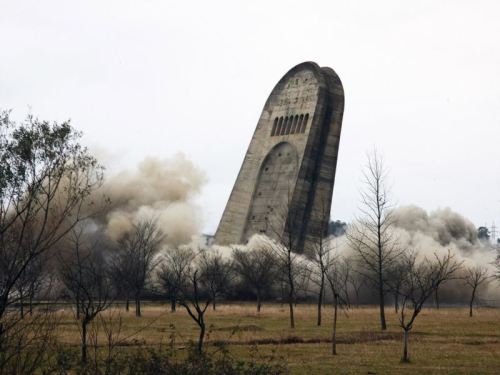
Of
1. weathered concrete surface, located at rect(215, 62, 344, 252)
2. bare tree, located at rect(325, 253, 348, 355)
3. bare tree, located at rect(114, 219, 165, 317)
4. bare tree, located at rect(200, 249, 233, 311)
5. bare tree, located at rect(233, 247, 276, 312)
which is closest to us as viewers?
bare tree, located at rect(325, 253, 348, 355)

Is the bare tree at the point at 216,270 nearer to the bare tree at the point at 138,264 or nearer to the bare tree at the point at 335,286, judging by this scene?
the bare tree at the point at 138,264

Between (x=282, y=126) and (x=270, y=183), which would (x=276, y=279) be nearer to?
(x=270, y=183)

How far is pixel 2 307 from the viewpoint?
12648mm

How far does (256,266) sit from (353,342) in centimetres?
3836

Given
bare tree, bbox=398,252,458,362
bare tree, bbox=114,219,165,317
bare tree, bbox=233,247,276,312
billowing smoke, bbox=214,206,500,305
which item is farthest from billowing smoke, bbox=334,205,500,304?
bare tree, bbox=114,219,165,317

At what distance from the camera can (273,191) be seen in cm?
7581

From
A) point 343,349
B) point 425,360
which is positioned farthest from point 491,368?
point 343,349

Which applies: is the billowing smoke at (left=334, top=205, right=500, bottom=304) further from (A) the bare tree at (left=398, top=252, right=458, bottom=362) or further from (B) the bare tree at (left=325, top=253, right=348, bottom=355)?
(B) the bare tree at (left=325, top=253, right=348, bottom=355)

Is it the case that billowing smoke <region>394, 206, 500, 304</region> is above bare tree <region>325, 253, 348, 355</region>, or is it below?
above

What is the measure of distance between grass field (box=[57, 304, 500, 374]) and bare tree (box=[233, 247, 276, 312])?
20307 millimetres

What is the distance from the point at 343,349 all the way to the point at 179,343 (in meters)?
6.86

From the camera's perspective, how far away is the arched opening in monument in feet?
243

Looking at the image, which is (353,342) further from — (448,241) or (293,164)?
(448,241)

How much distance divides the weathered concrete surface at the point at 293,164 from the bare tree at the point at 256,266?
397 centimetres
